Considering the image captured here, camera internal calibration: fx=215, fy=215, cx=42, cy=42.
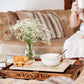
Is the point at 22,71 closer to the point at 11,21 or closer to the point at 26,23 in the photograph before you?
the point at 26,23

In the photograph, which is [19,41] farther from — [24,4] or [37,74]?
[37,74]

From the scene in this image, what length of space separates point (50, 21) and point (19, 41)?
22.9 inches

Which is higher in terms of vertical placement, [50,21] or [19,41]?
[50,21]

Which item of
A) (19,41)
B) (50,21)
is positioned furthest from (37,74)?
(50,21)

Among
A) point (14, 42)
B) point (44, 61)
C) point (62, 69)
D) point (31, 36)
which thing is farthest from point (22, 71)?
point (14, 42)

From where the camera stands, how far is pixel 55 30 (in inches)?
129

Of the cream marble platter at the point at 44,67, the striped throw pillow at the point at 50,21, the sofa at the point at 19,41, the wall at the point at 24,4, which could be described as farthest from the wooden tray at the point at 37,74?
the wall at the point at 24,4

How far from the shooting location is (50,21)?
331 centimetres

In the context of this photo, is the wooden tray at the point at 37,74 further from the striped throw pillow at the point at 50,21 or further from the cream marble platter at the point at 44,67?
the striped throw pillow at the point at 50,21

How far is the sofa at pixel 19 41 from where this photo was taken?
2931mm

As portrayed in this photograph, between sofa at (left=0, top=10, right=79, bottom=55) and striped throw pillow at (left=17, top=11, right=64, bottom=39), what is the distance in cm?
6

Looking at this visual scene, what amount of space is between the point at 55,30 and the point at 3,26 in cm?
79

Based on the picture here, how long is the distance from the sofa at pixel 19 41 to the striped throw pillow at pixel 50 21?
6 cm

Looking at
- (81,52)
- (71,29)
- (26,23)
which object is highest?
(26,23)
